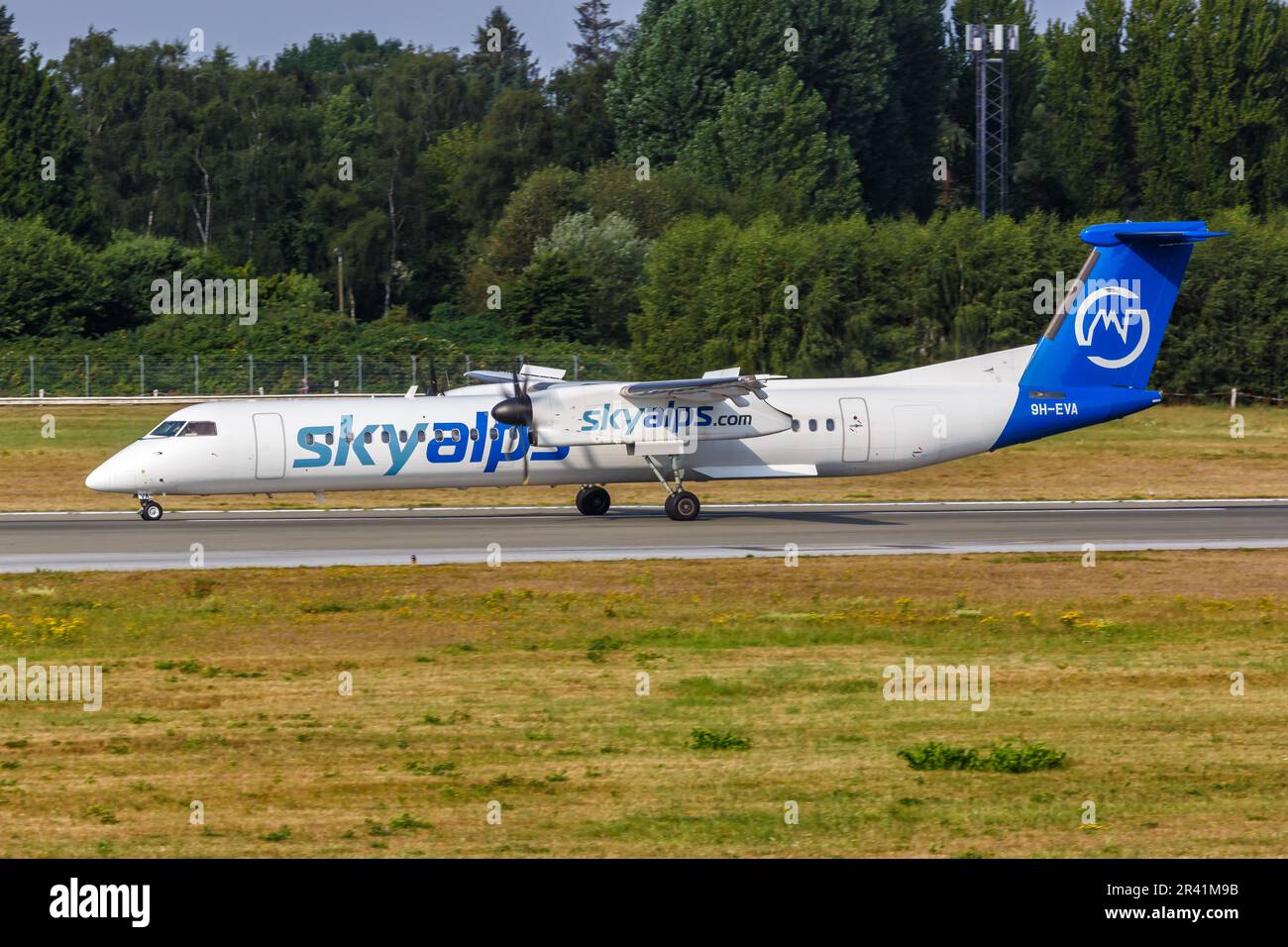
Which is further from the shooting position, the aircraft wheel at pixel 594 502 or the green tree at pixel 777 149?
the green tree at pixel 777 149

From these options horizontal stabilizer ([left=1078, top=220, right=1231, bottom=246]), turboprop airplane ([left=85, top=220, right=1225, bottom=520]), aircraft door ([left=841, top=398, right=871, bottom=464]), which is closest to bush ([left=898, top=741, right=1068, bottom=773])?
turboprop airplane ([left=85, top=220, right=1225, bottom=520])

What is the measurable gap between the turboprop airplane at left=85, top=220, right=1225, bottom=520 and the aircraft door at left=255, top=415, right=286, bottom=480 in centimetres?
2

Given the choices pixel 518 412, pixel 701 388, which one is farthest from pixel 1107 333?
pixel 518 412

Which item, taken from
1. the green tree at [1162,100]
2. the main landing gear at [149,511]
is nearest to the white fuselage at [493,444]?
the main landing gear at [149,511]

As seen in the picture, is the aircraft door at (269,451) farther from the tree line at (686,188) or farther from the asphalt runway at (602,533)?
the tree line at (686,188)

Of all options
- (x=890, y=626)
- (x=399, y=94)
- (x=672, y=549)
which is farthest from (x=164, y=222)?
(x=890, y=626)

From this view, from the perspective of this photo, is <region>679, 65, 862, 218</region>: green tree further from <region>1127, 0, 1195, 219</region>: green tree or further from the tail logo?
the tail logo

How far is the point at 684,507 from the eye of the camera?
101 ft

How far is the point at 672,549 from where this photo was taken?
26.1 m

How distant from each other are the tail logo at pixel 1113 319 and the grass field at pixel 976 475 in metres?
5.89

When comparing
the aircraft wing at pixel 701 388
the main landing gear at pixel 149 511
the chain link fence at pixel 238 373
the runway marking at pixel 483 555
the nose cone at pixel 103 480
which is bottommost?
the runway marking at pixel 483 555

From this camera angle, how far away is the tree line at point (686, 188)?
2202 inches

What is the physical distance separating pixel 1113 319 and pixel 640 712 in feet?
67.0
